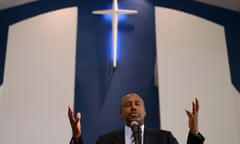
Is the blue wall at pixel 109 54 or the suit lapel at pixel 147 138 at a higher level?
the blue wall at pixel 109 54

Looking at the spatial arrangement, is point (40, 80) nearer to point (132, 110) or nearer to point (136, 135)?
point (132, 110)

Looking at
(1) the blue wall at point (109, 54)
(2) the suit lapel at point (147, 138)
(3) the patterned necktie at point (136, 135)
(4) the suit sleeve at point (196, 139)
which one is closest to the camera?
(3) the patterned necktie at point (136, 135)

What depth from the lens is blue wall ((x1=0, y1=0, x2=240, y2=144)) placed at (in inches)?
142

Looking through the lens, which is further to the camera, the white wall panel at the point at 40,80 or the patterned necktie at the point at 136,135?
the white wall panel at the point at 40,80

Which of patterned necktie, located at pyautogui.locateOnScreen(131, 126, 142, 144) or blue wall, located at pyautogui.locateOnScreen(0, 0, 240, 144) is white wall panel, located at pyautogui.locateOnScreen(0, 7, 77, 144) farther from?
patterned necktie, located at pyautogui.locateOnScreen(131, 126, 142, 144)

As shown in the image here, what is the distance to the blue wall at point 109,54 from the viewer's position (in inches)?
142

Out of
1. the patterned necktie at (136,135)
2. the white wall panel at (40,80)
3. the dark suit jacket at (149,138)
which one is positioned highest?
the white wall panel at (40,80)

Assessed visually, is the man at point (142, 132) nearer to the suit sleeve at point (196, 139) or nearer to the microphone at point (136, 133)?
the suit sleeve at point (196, 139)

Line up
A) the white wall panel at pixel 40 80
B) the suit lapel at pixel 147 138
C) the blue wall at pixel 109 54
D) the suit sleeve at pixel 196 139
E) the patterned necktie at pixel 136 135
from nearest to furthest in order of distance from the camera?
1. the patterned necktie at pixel 136 135
2. the suit sleeve at pixel 196 139
3. the suit lapel at pixel 147 138
4. the white wall panel at pixel 40 80
5. the blue wall at pixel 109 54

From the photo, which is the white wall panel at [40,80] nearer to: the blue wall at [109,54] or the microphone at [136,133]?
the blue wall at [109,54]

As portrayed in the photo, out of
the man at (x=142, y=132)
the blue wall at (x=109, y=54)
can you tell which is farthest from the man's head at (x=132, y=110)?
the blue wall at (x=109, y=54)

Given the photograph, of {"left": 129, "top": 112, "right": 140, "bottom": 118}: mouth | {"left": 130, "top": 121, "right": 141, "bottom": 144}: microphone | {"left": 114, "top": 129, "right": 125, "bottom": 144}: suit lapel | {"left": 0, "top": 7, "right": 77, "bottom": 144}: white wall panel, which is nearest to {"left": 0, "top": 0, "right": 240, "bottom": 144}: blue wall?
{"left": 0, "top": 7, "right": 77, "bottom": 144}: white wall panel

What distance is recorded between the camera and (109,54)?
3.80 meters

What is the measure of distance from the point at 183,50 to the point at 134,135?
1.74 metres
